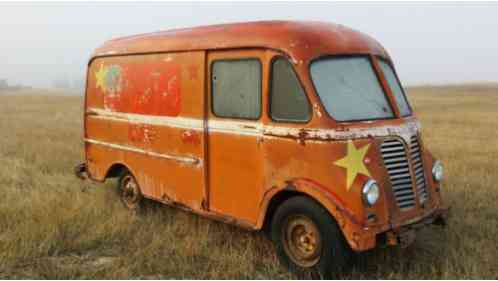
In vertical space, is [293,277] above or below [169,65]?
below

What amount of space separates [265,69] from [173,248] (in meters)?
2.19

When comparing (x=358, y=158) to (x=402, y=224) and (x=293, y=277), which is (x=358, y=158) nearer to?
(x=402, y=224)

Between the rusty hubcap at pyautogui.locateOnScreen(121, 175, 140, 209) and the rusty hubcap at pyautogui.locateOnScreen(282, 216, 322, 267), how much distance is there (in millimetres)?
2780

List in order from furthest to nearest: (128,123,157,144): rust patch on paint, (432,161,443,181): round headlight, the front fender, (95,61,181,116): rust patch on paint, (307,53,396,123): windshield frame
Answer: (128,123,157,144): rust patch on paint < (95,61,181,116): rust patch on paint < (432,161,443,181): round headlight < (307,53,396,123): windshield frame < the front fender

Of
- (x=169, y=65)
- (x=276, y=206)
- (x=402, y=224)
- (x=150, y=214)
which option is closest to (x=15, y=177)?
(x=150, y=214)

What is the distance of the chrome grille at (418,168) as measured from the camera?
4754 mm

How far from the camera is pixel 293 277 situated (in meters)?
4.66

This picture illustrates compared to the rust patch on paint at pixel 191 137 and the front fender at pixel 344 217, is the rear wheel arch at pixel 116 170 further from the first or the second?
the front fender at pixel 344 217

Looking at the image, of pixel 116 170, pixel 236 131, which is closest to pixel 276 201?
pixel 236 131

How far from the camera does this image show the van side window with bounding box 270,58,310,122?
4543mm

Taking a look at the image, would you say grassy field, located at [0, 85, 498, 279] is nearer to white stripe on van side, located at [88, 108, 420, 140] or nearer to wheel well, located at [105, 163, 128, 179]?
wheel well, located at [105, 163, 128, 179]

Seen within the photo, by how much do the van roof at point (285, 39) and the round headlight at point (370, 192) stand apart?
130 centimetres

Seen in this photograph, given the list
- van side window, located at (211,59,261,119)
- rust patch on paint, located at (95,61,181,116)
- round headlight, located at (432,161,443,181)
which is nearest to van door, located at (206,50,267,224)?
van side window, located at (211,59,261,119)

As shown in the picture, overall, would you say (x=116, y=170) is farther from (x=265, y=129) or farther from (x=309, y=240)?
(x=309, y=240)
